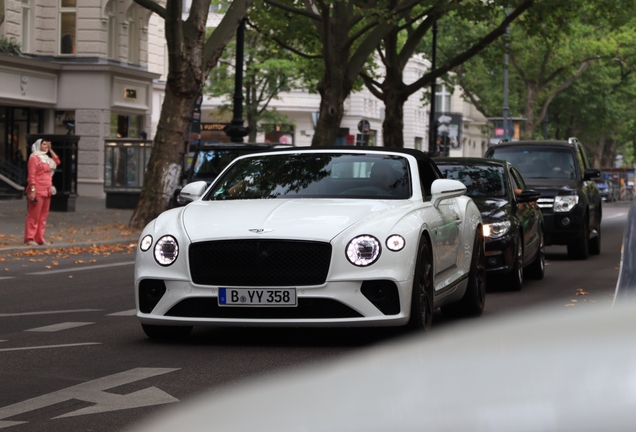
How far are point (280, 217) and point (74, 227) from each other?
17.1 meters

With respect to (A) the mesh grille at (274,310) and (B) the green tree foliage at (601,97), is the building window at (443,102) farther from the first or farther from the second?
(A) the mesh grille at (274,310)

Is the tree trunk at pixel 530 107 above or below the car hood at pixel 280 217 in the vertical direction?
above

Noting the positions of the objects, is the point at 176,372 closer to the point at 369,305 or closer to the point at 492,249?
the point at 369,305

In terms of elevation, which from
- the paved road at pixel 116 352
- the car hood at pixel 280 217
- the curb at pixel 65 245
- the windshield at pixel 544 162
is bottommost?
the curb at pixel 65 245

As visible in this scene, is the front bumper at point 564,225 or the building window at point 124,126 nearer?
the front bumper at point 564,225

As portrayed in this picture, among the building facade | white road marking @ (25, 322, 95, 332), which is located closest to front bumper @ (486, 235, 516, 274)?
white road marking @ (25, 322, 95, 332)

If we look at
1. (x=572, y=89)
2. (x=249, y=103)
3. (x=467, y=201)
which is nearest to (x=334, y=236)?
(x=467, y=201)

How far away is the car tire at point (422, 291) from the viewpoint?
317 inches

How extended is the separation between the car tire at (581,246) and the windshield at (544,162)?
102cm

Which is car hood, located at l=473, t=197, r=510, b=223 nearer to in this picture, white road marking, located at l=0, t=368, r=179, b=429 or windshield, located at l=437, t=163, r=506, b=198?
windshield, located at l=437, t=163, r=506, b=198

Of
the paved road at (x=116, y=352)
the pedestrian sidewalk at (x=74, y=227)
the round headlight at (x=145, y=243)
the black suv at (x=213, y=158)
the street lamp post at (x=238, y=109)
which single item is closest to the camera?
the paved road at (x=116, y=352)

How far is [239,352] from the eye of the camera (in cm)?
790

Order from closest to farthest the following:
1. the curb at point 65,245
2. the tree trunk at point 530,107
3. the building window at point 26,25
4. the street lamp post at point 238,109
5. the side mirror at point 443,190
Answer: the side mirror at point 443,190 < the curb at point 65,245 < the street lamp post at point 238,109 < the building window at point 26,25 < the tree trunk at point 530,107

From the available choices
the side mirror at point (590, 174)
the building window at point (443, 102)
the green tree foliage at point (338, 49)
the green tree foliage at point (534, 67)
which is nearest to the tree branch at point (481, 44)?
the green tree foliage at point (338, 49)
